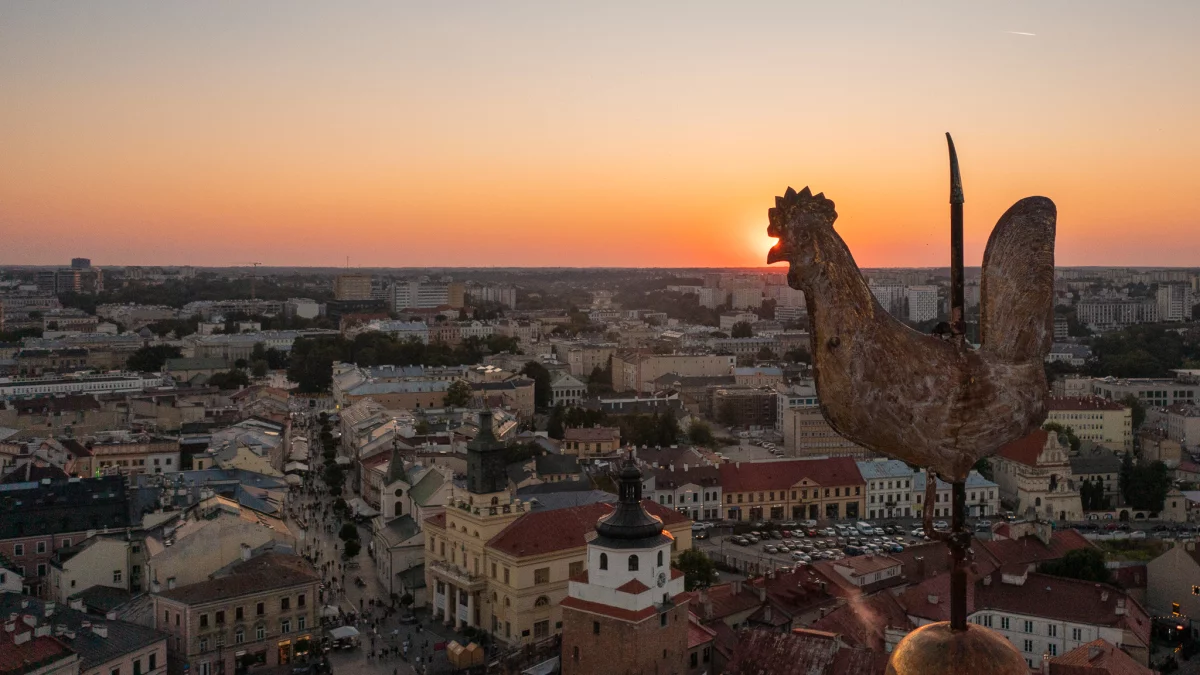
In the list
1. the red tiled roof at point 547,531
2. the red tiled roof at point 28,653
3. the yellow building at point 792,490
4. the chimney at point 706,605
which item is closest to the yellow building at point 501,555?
the red tiled roof at point 547,531

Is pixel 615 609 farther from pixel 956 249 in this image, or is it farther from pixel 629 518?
pixel 956 249

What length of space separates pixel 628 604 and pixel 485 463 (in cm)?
906

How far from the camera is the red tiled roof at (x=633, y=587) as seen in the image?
68.4 feet

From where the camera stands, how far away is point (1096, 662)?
20.0 metres

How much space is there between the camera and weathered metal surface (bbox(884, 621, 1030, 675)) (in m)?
3.09

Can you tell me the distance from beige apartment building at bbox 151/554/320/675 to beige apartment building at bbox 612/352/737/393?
181 feet

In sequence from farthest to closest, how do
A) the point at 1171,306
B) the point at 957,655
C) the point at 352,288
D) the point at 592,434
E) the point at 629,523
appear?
the point at 352,288
the point at 1171,306
the point at 592,434
the point at 629,523
the point at 957,655

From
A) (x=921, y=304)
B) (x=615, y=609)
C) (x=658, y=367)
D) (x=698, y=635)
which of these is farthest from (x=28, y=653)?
(x=658, y=367)

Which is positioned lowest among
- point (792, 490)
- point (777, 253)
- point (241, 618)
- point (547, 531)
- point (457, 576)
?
point (792, 490)

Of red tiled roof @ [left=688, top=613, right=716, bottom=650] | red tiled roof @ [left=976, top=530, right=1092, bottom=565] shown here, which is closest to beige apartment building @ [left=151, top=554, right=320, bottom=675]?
red tiled roof @ [left=688, top=613, right=716, bottom=650]

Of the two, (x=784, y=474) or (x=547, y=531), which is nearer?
(x=547, y=531)

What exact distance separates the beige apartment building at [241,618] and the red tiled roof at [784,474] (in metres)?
20.6

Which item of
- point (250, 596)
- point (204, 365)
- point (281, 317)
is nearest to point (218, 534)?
point (250, 596)

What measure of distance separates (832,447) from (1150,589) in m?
28.5
